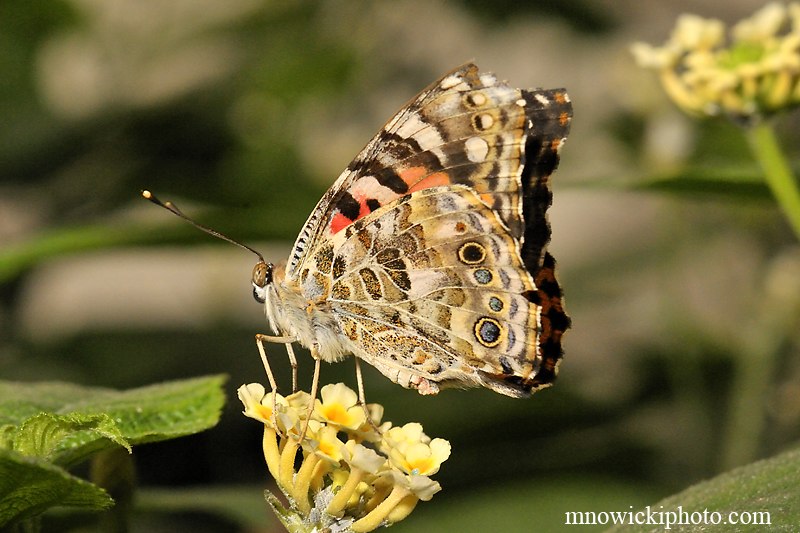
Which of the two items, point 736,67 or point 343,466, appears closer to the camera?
point 343,466

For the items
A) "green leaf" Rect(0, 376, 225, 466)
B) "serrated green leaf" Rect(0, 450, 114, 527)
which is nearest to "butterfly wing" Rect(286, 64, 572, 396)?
"green leaf" Rect(0, 376, 225, 466)

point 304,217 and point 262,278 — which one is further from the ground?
point 304,217

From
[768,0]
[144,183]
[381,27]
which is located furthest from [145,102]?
[768,0]

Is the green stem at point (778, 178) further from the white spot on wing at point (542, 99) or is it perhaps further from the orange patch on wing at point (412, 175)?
the orange patch on wing at point (412, 175)

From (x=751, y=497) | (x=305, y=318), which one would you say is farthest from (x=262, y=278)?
(x=751, y=497)

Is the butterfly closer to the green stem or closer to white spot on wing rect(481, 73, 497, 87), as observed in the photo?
white spot on wing rect(481, 73, 497, 87)

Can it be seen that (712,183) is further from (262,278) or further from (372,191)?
(262,278)

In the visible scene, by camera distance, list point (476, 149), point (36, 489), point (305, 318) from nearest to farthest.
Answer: point (36, 489)
point (476, 149)
point (305, 318)
